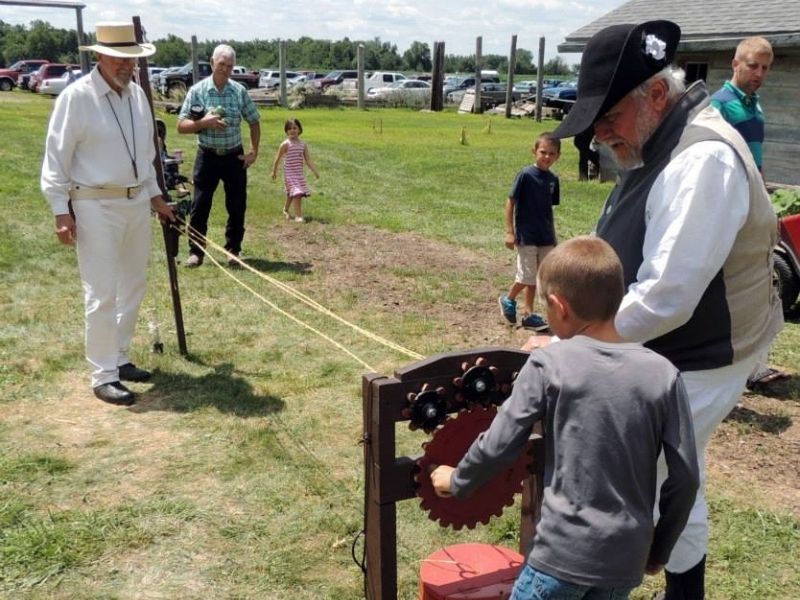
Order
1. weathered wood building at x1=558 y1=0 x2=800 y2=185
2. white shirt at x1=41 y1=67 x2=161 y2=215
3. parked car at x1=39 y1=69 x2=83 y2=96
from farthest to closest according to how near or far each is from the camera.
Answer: parked car at x1=39 y1=69 x2=83 y2=96 → weathered wood building at x1=558 y1=0 x2=800 y2=185 → white shirt at x1=41 y1=67 x2=161 y2=215

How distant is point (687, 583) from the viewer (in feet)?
9.58

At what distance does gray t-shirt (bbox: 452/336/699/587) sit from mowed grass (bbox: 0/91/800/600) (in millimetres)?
1480

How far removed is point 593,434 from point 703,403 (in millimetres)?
839

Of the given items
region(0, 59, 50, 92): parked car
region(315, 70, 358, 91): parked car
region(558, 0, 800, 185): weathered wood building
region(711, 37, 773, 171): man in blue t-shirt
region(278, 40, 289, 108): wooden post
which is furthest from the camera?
region(315, 70, 358, 91): parked car

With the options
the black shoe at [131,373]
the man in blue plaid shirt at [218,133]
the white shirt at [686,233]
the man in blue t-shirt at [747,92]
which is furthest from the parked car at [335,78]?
the white shirt at [686,233]

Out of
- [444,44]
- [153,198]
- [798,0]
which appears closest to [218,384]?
[153,198]

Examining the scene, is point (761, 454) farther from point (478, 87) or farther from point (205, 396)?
point (478, 87)

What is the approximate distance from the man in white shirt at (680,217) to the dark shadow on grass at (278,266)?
20.1ft

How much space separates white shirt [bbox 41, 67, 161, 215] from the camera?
4820 mm

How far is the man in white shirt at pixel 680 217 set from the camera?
2.38 meters

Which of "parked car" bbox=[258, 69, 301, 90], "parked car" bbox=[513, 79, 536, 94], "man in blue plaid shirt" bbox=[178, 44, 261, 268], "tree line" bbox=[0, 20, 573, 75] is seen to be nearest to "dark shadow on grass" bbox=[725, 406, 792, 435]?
"man in blue plaid shirt" bbox=[178, 44, 261, 268]

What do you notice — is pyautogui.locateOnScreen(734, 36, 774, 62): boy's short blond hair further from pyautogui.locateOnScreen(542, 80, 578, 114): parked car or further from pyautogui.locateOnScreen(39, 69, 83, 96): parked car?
pyautogui.locateOnScreen(39, 69, 83, 96): parked car

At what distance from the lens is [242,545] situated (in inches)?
144

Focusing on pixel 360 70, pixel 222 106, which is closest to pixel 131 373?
pixel 222 106
